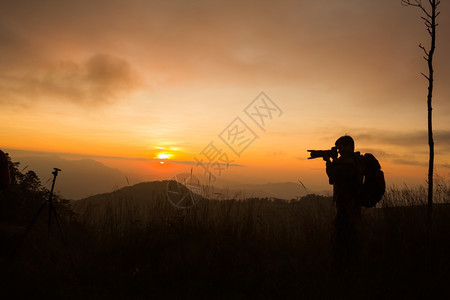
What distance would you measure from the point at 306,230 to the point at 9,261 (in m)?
4.88

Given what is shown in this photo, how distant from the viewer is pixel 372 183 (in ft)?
14.9

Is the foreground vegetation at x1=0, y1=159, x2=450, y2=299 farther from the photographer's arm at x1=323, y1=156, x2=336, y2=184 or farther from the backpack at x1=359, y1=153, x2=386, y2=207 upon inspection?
the photographer's arm at x1=323, y1=156, x2=336, y2=184

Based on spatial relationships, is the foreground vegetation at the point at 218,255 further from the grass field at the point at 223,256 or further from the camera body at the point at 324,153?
the camera body at the point at 324,153

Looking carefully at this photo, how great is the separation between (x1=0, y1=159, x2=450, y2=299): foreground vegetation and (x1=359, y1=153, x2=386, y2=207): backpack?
954 millimetres

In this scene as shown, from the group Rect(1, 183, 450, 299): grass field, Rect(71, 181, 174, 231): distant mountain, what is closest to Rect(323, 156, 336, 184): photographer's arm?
Rect(1, 183, 450, 299): grass field

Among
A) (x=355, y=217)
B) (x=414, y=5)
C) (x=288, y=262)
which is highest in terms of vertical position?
(x=414, y=5)

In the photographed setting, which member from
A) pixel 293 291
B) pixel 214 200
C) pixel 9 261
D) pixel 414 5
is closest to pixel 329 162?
pixel 293 291

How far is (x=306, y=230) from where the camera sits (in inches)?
230

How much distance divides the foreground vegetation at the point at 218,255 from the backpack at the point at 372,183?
954mm

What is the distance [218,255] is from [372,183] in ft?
8.51

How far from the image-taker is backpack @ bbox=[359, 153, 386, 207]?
450 centimetres

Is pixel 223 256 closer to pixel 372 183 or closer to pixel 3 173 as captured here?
pixel 372 183

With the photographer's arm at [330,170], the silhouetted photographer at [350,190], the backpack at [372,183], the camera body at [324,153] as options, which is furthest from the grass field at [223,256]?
the camera body at [324,153]

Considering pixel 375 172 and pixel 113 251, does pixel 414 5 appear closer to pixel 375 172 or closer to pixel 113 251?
pixel 375 172
